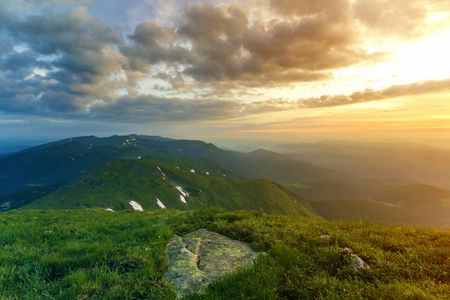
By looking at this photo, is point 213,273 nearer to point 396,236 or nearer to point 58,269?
point 58,269

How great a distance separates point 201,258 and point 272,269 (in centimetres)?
252

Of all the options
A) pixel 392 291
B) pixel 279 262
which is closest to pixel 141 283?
pixel 279 262

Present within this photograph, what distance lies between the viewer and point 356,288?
422 centimetres

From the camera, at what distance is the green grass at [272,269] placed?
14.4 feet

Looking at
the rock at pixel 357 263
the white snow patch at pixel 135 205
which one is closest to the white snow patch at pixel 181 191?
the white snow patch at pixel 135 205

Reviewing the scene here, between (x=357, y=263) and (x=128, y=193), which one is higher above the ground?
(x=357, y=263)

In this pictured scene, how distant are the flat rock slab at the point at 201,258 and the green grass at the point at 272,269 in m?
0.32

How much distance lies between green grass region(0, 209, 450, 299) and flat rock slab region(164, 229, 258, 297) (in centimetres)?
32

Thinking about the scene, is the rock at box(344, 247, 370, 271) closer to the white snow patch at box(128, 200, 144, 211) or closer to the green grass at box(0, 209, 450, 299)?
the green grass at box(0, 209, 450, 299)

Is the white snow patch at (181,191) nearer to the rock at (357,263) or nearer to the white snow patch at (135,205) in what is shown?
the white snow patch at (135,205)

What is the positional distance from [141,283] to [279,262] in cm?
378

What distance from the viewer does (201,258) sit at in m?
6.61

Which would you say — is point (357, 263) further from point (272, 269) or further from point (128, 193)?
point (128, 193)

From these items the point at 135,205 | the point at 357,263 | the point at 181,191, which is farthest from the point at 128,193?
the point at 357,263
